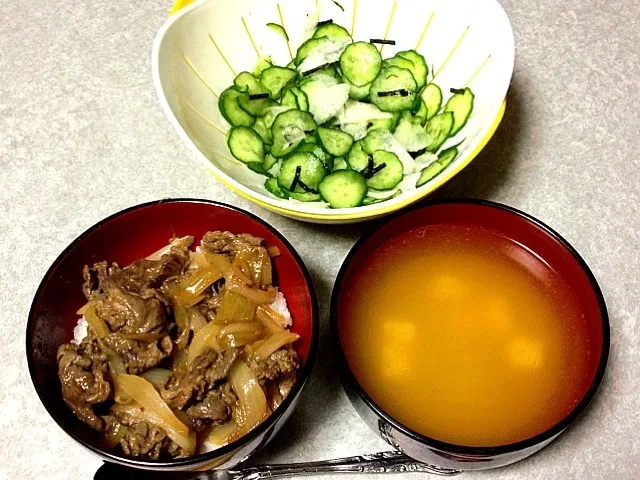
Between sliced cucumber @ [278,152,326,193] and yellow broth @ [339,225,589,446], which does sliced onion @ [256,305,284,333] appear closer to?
yellow broth @ [339,225,589,446]

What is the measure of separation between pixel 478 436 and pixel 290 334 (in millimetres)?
431

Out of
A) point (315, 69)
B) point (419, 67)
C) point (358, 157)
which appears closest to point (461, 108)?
point (419, 67)

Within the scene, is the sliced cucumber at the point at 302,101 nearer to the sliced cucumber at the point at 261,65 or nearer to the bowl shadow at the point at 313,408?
the sliced cucumber at the point at 261,65

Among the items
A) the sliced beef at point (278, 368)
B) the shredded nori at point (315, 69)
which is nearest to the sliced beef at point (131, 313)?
the sliced beef at point (278, 368)

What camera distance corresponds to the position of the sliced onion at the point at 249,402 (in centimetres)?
133

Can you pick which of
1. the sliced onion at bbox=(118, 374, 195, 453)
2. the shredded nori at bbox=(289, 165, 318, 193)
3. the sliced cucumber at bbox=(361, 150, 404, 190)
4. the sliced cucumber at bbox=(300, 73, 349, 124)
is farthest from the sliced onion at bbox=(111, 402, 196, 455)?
the sliced cucumber at bbox=(300, 73, 349, 124)

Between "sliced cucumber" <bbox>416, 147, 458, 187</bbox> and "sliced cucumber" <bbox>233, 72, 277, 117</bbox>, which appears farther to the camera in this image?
"sliced cucumber" <bbox>233, 72, 277, 117</bbox>

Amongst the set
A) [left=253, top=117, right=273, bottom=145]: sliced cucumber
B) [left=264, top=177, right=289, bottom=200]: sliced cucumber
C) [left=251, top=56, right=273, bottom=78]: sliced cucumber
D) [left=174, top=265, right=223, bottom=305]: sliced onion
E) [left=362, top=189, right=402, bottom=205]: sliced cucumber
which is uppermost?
[left=251, top=56, right=273, bottom=78]: sliced cucumber

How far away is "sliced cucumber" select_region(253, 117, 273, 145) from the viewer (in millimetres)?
1678

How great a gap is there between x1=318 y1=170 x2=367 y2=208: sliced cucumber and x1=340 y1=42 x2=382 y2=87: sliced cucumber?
30cm

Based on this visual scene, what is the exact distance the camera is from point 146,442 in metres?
1.28

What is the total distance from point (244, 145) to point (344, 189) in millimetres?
283

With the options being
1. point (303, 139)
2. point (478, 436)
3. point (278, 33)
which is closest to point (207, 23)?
point (278, 33)

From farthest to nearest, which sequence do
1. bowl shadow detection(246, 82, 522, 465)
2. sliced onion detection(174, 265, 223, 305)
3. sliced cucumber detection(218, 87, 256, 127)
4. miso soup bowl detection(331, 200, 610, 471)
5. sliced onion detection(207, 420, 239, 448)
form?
sliced cucumber detection(218, 87, 256, 127), bowl shadow detection(246, 82, 522, 465), sliced onion detection(174, 265, 223, 305), sliced onion detection(207, 420, 239, 448), miso soup bowl detection(331, 200, 610, 471)
